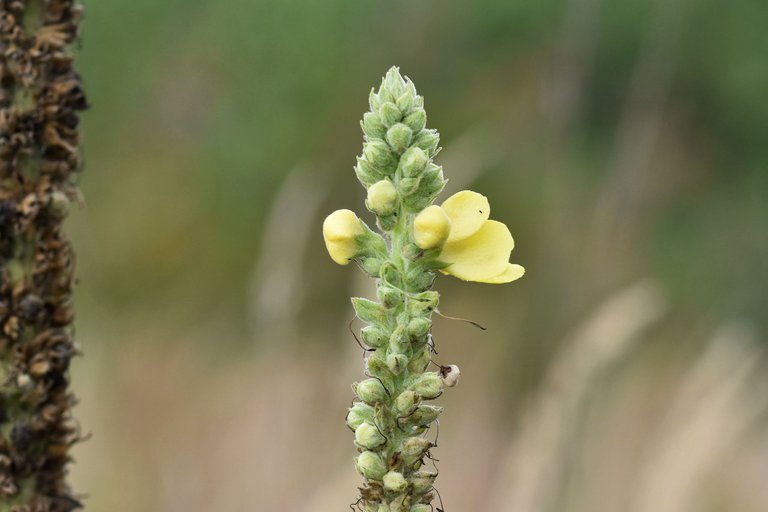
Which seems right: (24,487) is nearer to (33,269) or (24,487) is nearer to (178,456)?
(33,269)

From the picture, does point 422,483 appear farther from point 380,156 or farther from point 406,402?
point 380,156

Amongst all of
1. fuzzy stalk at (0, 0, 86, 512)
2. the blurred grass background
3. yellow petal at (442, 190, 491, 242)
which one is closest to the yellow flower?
yellow petal at (442, 190, 491, 242)

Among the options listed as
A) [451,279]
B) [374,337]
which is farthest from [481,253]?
[451,279]

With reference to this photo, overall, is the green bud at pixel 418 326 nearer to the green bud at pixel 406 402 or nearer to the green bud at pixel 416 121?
the green bud at pixel 406 402

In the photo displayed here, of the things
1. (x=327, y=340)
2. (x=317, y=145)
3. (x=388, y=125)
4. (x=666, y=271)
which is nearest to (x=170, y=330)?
(x=327, y=340)

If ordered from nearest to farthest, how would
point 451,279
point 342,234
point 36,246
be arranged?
point 342,234 < point 36,246 < point 451,279

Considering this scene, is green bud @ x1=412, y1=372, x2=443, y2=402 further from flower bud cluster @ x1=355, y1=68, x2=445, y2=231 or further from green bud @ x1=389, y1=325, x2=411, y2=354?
flower bud cluster @ x1=355, y1=68, x2=445, y2=231

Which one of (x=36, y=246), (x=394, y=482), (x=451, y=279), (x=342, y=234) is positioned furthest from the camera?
(x=451, y=279)
